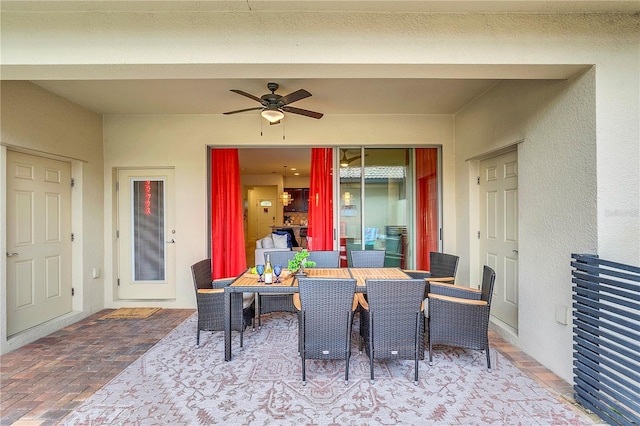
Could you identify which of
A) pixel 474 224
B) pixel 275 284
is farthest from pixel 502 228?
pixel 275 284

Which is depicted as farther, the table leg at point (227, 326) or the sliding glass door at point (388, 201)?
the sliding glass door at point (388, 201)

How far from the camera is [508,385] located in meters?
2.30

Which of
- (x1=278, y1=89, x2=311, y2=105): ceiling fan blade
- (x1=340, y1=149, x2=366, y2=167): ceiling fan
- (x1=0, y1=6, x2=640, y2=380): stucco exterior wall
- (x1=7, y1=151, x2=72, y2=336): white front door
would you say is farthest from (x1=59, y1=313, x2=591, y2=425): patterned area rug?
(x1=340, y1=149, x2=366, y2=167): ceiling fan

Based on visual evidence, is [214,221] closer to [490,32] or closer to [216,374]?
[216,374]

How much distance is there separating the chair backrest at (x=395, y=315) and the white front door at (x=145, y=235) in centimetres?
333

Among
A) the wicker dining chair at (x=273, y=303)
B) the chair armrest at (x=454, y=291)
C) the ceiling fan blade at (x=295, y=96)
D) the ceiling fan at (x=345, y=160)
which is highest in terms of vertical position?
the ceiling fan blade at (x=295, y=96)

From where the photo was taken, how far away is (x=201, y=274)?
3100mm

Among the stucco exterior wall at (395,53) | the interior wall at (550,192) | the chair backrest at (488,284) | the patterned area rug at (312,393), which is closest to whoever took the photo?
the patterned area rug at (312,393)

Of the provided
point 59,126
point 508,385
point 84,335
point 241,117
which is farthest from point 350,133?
point 84,335

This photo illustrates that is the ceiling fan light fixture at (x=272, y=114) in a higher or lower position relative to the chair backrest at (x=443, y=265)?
higher

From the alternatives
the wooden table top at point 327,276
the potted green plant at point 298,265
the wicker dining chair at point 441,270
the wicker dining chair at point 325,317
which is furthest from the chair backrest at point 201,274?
the wicker dining chair at point 441,270

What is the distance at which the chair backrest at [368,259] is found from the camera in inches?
146

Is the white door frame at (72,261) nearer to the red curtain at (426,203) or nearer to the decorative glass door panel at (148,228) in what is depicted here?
the decorative glass door panel at (148,228)

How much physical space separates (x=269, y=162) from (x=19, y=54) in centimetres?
594
